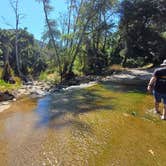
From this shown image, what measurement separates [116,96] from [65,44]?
1393 cm

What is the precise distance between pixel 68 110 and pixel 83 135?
269 cm

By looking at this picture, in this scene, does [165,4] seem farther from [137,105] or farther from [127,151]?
[127,151]

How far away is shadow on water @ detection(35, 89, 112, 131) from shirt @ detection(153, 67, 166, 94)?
202 centimetres

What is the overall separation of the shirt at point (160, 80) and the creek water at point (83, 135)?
817 mm

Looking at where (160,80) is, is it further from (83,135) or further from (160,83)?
(83,135)

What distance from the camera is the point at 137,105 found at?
9.41m

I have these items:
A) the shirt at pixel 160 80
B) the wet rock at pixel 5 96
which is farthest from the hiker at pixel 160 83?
the wet rock at pixel 5 96

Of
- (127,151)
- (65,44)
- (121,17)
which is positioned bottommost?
(127,151)

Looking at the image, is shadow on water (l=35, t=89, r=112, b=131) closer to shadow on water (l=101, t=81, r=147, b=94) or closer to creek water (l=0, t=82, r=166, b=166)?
creek water (l=0, t=82, r=166, b=166)

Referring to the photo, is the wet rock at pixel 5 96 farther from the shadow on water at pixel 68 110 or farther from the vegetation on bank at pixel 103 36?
the vegetation on bank at pixel 103 36

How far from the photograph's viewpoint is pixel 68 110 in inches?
350

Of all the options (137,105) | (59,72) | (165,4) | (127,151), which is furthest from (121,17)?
(127,151)

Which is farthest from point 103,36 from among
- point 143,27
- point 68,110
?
point 68,110

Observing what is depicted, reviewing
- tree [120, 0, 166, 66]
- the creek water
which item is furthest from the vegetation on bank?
the creek water
